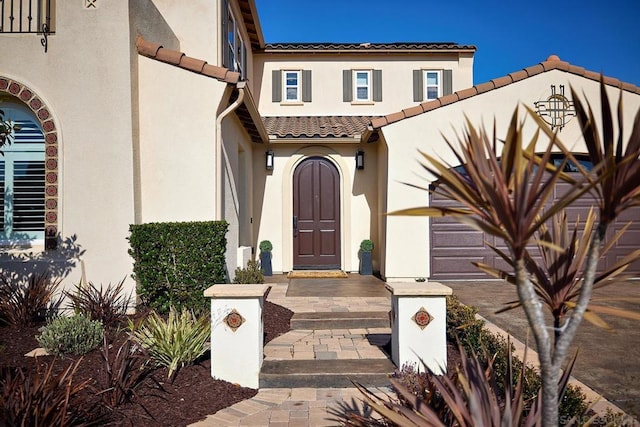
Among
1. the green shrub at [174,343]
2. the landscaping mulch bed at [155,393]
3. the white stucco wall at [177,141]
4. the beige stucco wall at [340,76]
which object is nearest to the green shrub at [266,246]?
the beige stucco wall at [340,76]

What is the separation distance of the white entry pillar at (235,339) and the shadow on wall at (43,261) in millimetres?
3524

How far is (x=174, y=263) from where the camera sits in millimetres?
6984

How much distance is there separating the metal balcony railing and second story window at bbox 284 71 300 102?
848 cm

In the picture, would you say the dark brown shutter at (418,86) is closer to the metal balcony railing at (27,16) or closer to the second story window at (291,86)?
the second story window at (291,86)

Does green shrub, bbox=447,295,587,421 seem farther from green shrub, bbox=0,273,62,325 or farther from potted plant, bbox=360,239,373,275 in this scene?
potted plant, bbox=360,239,373,275

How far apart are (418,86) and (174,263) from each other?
10995 mm

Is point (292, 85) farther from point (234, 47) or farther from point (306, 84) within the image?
point (234, 47)

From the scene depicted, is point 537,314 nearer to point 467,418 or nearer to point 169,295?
point 467,418

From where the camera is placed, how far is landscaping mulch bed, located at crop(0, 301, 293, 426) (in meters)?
3.99

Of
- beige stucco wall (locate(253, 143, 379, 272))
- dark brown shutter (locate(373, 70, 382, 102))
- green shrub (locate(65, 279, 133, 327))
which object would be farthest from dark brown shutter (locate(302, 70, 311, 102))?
green shrub (locate(65, 279, 133, 327))

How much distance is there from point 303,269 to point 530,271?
1088 centimetres

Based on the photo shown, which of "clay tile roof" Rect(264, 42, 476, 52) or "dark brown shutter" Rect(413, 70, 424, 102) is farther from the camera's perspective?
"dark brown shutter" Rect(413, 70, 424, 102)

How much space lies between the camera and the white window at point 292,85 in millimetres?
15312

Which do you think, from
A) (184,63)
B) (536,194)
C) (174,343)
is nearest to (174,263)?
(174,343)
